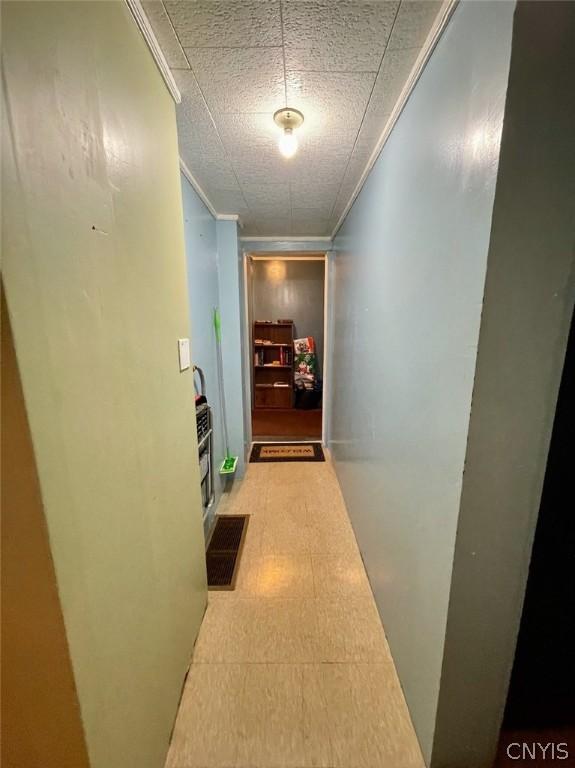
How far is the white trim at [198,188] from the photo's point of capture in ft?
5.46

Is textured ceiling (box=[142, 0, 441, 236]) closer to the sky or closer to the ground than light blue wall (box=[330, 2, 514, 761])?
closer to the sky

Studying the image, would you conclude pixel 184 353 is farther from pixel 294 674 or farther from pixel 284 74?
pixel 294 674

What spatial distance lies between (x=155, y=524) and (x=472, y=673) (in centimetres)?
107

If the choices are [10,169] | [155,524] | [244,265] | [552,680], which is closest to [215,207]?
[244,265]

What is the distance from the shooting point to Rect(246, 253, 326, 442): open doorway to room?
4773 millimetres

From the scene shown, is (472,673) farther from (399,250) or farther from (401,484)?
(399,250)

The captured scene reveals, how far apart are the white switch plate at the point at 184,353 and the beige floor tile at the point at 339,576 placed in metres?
1.40

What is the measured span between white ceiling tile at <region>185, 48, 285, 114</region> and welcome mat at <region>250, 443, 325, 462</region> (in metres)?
2.81

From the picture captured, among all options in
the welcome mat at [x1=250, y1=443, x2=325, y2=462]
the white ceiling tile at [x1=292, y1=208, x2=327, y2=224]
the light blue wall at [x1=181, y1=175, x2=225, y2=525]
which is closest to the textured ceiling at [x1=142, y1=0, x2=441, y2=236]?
the light blue wall at [x1=181, y1=175, x2=225, y2=525]

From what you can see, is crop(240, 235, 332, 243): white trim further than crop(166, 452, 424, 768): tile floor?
Yes

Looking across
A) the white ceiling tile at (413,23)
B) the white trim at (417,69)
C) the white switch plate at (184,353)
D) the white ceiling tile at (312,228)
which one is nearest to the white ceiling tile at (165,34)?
the white ceiling tile at (413,23)

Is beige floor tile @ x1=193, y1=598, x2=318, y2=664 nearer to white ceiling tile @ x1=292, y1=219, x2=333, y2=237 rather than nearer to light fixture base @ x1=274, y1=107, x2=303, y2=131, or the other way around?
light fixture base @ x1=274, y1=107, x2=303, y2=131

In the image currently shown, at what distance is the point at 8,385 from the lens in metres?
0.46

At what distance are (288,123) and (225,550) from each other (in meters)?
2.35
